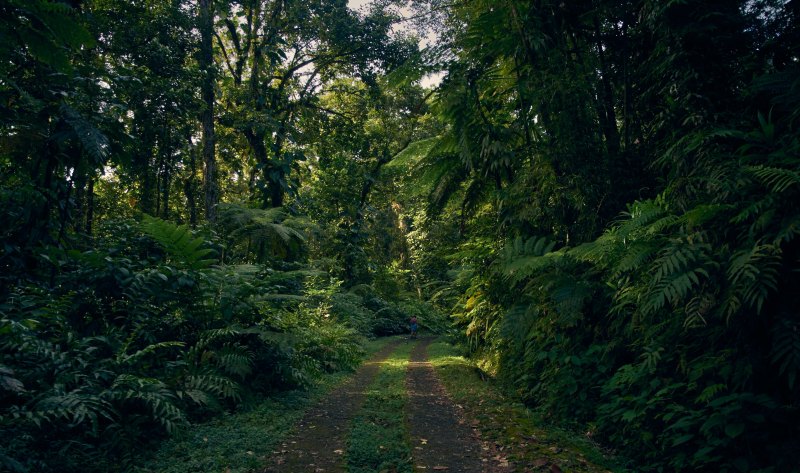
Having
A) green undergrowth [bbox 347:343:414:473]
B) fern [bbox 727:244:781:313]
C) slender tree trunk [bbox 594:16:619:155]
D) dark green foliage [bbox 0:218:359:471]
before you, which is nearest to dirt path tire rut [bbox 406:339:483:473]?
green undergrowth [bbox 347:343:414:473]

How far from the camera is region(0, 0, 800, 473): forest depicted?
371 centimetres

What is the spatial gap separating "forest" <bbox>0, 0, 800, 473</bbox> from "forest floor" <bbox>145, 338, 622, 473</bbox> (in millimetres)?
389

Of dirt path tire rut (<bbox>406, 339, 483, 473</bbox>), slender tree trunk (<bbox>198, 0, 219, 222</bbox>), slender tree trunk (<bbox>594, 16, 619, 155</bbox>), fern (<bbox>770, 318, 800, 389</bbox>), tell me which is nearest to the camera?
fern (<bbox>770, 318, 800, 389</bbox>)

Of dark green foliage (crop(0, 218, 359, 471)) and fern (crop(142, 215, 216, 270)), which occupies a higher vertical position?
fern (crop(142, 215, 216, 270))

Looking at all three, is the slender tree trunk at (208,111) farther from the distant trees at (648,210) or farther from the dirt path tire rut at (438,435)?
the dirt path tire rut at (438,435)

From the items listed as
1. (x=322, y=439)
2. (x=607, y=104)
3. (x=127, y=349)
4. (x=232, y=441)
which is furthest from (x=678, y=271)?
(x=127, y=349)

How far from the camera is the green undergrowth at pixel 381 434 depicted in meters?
4.44

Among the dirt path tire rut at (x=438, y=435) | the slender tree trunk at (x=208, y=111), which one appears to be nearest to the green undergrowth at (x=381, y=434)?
the dirt path tire rut at (x=438, y=435)

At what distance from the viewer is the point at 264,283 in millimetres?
7293

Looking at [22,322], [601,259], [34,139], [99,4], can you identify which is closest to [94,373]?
[22,322]

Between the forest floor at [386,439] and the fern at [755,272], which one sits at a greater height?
the fern at [755,272]

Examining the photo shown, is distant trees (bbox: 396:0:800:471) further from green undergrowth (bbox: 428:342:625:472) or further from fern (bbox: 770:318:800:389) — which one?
green undergrowth (bbox: 428:342:625:472)

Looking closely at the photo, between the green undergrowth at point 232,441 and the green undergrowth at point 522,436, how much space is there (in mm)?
2408

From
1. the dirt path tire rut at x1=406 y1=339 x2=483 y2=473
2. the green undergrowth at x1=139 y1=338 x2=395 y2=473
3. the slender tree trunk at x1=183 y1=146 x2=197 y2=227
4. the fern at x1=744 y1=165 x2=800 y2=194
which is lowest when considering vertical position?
the dirt path tire rut at x1=406 y1=339 x2=483 y2=473
